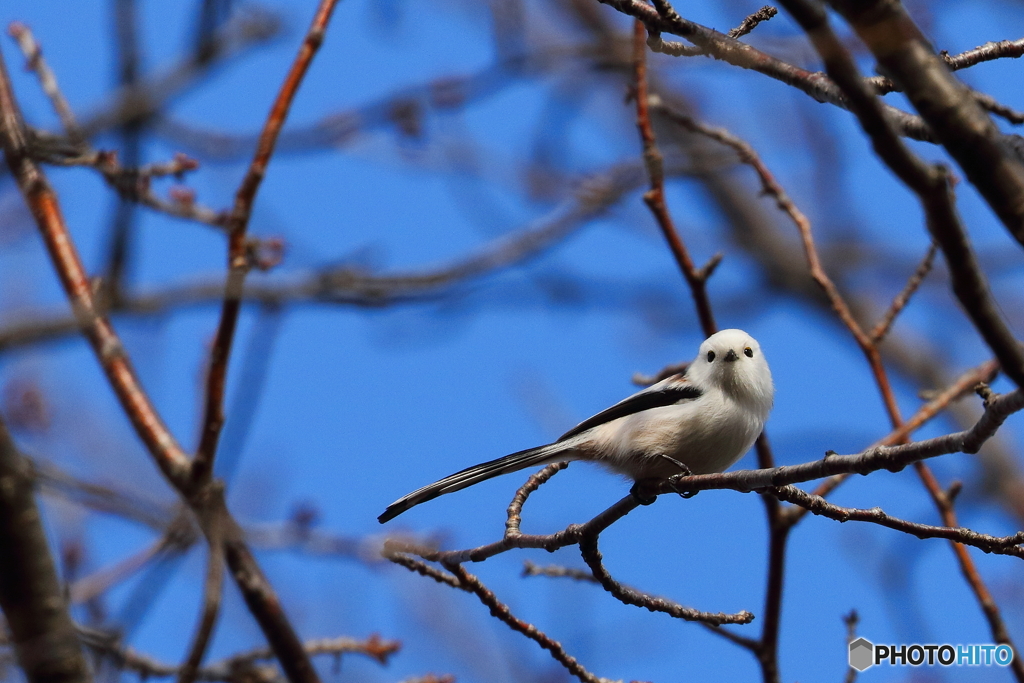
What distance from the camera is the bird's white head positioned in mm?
2770

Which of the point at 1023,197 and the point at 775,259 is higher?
the point at 775,259

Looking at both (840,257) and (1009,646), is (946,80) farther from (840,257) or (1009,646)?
(840,257)

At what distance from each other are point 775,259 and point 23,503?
294 inches

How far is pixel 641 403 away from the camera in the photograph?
9.32ft

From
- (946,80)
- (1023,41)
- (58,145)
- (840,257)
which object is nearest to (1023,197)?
(946,80)

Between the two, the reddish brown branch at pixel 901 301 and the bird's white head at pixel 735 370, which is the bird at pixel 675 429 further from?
the reddish brown branch at pixel 901 301

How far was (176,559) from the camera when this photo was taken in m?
1.74

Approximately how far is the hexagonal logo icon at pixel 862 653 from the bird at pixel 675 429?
2.32 ft

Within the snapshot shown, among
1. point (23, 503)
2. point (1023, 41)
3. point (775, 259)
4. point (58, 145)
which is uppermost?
point (775, 259)

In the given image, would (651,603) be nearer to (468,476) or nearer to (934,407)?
(468,476)

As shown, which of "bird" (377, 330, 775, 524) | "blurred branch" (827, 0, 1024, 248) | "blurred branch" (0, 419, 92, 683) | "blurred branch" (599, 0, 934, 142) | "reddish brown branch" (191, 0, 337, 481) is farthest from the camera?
"bird" (377, 330, 775, 524)

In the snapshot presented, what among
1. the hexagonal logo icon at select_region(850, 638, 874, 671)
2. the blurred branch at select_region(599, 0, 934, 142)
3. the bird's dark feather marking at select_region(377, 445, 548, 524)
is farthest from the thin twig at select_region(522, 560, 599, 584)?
the blurred branch at select_region(599, 0, 934, 142)

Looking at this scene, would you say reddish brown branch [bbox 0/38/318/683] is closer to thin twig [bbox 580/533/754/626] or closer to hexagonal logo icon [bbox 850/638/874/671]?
thin twig [bbox 580/533/754/626]

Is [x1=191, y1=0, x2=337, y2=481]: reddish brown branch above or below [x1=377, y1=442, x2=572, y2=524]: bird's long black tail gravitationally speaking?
above
